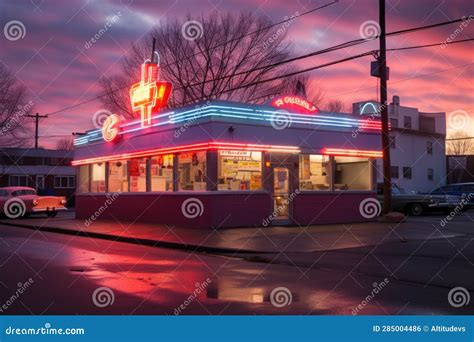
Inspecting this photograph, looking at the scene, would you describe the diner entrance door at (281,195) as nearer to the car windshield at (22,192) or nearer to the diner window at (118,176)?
the diner window at (118,176)

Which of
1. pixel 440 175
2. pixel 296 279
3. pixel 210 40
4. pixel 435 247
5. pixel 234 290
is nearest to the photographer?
pixel 234 290

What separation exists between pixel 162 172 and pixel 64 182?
1824 inches

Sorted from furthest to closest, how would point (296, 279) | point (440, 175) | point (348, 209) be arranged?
1. point (440, 175)
2. point (348, 209)
3. point (296, 279)

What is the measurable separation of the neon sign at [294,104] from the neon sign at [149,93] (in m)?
4.44

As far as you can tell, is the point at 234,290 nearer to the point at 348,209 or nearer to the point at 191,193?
the point at 191,193

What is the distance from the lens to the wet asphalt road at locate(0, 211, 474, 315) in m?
8.80

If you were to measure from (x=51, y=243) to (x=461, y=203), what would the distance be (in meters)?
21.8

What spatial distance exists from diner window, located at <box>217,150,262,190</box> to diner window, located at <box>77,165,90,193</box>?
11542mm

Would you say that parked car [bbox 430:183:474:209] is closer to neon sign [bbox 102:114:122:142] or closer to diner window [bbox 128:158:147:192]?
diner window [bbox 128:158:147:192]

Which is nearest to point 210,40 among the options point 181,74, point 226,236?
point 181,74

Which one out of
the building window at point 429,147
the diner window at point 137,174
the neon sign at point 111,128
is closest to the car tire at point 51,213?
the neon sign at point 111,128

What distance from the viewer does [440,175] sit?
5803 centimetres

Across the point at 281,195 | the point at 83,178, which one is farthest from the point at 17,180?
the point at 281,195

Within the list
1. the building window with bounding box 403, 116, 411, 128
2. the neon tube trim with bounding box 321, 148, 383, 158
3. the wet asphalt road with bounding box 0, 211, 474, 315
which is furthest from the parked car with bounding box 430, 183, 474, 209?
the building window with bounding box 403, 116, 411, 128
